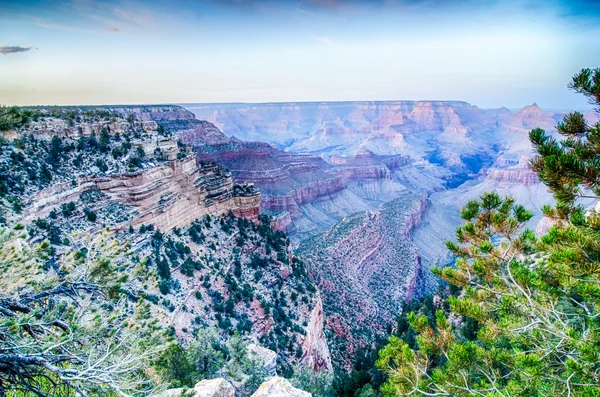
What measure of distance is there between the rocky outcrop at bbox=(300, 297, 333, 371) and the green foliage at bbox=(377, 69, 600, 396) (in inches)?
517

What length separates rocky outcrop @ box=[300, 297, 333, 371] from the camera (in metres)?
21.2

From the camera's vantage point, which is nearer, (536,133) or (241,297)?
(536,133)

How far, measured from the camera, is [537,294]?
898cm

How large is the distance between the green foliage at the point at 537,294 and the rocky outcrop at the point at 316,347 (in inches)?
517

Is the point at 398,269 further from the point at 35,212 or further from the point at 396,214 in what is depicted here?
the point at 35,212

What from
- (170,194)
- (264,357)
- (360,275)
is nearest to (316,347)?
(264,357)

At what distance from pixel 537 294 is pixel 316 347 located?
53.1ft

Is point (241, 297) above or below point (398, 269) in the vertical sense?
above

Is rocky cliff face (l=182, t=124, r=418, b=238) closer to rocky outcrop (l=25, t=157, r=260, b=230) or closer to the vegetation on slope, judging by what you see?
rocky outcrop (l=25, t=157, r=260, b=230)

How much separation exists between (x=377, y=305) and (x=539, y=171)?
2850cm

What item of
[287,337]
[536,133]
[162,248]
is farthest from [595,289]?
[162,248]

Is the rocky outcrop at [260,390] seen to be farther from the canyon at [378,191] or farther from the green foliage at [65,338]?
the canyon at [378,191]

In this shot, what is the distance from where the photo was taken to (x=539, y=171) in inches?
304

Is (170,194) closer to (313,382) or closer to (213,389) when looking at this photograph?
(313,382)
